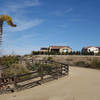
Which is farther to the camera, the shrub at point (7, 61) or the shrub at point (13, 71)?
the shrub at point (7, 61)

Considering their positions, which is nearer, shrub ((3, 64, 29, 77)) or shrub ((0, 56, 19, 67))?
shrub ((3, 64, 29, 77))

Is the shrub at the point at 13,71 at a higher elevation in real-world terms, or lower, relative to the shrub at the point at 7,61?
lower

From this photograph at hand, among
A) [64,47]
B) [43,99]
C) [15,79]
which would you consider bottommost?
[43,99]

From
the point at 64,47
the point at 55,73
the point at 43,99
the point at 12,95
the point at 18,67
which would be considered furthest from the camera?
the point at 64,47

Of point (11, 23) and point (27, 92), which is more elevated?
point (11, 23)

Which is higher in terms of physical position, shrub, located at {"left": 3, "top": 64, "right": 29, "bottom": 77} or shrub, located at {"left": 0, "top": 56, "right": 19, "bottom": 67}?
shrub, located at {"left": 0, "top": 56, "right": 19, "bottom": 67}

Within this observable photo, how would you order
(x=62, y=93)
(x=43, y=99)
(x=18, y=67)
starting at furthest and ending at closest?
(x=18, y=67) < (x=62, y=93) < (x=43, y=99)

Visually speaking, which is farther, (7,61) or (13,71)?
(7,61)

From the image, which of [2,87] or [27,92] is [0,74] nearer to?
[2,87]

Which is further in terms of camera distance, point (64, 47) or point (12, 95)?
point (64, 47)

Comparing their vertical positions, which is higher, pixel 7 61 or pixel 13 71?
pixel 7 61

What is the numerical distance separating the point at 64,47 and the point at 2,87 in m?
62.2

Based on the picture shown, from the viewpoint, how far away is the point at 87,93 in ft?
26.7

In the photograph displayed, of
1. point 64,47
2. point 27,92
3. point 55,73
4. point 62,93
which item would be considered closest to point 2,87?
point 27,92
